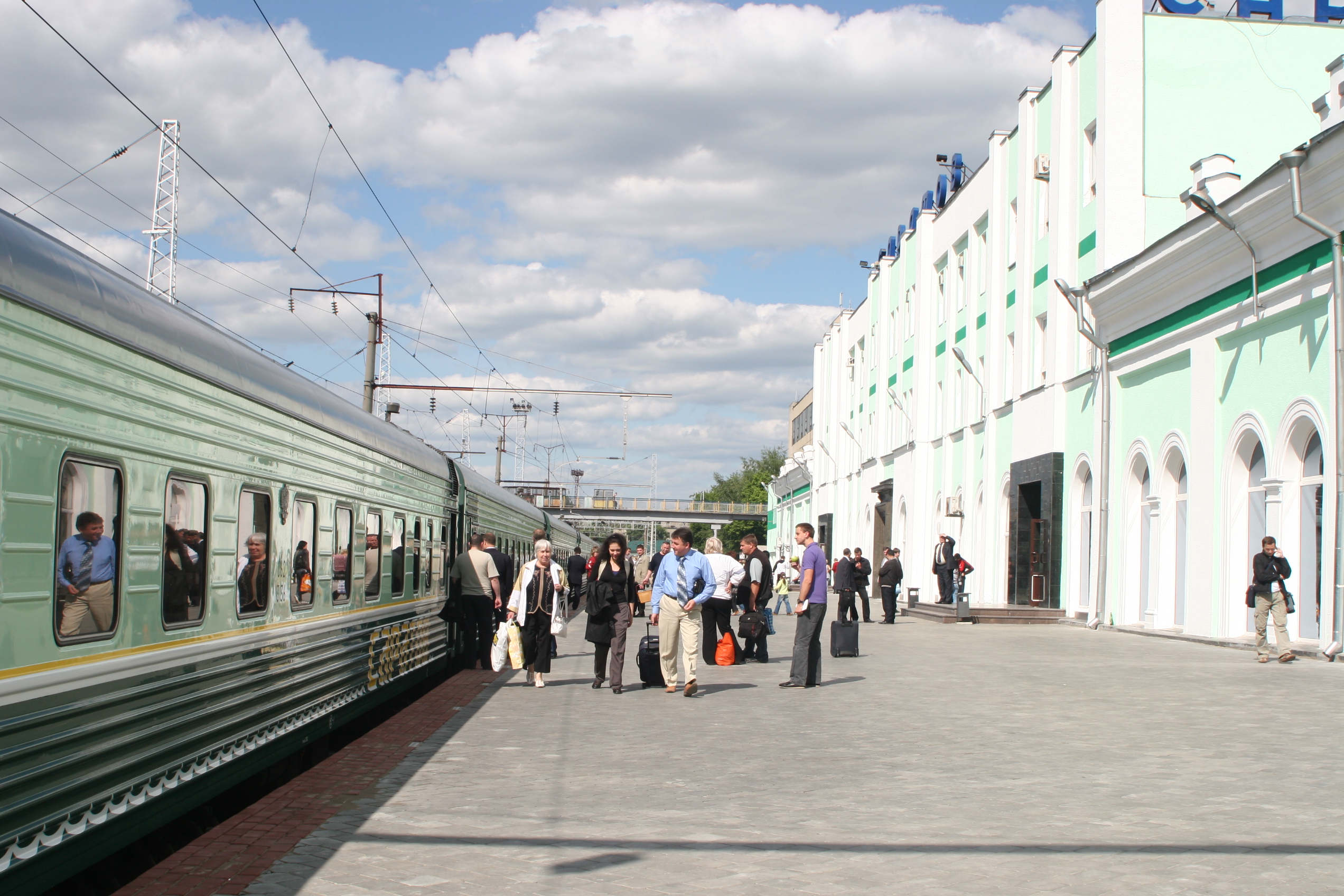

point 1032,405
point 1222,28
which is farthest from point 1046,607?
point 1222,28

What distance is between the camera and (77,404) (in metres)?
5.31

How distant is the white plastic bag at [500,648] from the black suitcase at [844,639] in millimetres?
5595

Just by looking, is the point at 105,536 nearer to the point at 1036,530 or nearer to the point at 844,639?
the point at 844,639

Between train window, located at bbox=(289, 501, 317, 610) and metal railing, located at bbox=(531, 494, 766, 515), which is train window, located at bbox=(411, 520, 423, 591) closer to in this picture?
train window, located at bbox=(289, 501, 317, 610)

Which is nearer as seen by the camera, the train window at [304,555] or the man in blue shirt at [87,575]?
the man in blue shirt at [87,575]

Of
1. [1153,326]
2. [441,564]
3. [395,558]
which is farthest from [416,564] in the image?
[1153,326]

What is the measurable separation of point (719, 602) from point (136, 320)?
37.2ft

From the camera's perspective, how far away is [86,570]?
5406 millimetres

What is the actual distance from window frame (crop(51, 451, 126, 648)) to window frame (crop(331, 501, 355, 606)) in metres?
4.23

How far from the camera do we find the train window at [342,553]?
10.1 m

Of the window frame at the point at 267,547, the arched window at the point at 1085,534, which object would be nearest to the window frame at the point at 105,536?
the window frame at the point at 267,547

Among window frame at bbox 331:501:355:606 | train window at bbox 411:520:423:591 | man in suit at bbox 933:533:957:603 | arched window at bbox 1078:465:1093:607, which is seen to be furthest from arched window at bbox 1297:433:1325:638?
window frame at bbox 331:501:355:606

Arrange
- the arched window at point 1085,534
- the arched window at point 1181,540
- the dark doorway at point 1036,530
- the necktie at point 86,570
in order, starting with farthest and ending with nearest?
1. the dark doorway at point 1036,530
2. the arched window at point 1085,534
3. the arched window at point 1181,540
4. the necktie at point 86,570

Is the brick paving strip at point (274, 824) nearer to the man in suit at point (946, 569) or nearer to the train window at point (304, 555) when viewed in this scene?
the train window at point (304, 555)
